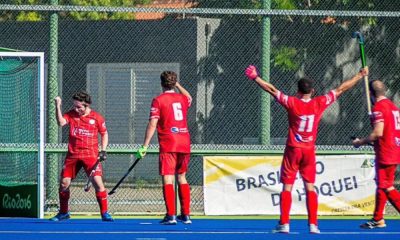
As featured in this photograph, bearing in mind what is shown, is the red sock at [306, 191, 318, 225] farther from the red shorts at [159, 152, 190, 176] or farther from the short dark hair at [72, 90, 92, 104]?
the short dark hair at [72, 90, 92, 104]

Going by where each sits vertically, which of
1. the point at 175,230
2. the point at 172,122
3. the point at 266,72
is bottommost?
the point at 175,230

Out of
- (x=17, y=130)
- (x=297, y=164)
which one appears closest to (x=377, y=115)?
(x=297, y=164)

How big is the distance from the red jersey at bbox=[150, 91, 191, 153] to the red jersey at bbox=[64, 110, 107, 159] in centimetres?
123

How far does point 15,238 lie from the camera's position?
16.4 metres

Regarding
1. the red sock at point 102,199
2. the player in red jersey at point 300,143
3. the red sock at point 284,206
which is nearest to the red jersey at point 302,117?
Result: the player in red jersey at point 300,143

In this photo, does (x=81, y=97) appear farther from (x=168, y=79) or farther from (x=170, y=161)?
(x=170, y=161)

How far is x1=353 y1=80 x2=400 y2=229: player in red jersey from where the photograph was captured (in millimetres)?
17812

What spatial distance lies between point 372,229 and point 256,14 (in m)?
5.04

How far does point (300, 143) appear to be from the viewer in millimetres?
17422

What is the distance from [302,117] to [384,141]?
53.2 inches

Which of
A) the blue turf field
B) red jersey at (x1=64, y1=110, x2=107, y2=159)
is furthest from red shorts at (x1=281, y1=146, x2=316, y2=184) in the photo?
red jersey at (x1=64, y1=110, x2=107, y2=159)

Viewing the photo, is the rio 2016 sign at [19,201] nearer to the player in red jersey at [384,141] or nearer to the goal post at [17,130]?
the goal post at [17,130]

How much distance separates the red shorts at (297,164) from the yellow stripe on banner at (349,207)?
428 cm

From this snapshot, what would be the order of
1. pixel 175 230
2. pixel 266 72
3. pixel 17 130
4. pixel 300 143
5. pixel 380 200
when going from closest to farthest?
pixel 300 143 → pixel 175 230 → pixel 380 200 → pixel 17 130 → pixel 266 72
